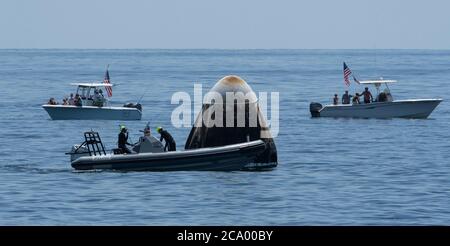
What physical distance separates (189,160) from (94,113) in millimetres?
33338

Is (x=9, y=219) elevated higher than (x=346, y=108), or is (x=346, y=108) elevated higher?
(x=346, y=108)

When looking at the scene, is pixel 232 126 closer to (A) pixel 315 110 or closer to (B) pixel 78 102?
(B) pixel 78 102

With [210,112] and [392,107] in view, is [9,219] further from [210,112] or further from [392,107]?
[392,107]

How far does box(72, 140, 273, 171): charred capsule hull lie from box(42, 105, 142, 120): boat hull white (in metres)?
31.7

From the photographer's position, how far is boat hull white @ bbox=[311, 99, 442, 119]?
71062 millimetres

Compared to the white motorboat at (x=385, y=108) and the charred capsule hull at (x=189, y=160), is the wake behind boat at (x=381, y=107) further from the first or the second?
the charred capsule hull at (x=189, y=160)

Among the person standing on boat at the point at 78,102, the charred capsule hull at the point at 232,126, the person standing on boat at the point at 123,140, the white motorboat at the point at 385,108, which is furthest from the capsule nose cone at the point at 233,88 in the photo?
the person standing on boat at the point at 78,102

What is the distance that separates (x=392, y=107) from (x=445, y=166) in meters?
27.3

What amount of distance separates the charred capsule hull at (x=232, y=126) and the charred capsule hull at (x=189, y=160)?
0.86m

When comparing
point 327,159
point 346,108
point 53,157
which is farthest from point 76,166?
point 346,108

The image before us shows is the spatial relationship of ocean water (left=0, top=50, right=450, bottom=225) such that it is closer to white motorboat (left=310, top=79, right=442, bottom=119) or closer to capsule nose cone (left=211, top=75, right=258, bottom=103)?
capsule nose cone (left=211, top=75, right=258, bottom=103)

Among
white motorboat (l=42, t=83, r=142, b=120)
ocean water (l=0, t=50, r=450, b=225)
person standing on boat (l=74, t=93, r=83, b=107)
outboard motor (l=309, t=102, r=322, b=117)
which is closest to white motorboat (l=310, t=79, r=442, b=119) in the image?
outboard motor (l=309, t=102, r=322, b=117)

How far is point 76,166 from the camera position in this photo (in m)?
38.7

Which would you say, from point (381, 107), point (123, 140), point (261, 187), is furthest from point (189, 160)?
point (381, 107)
